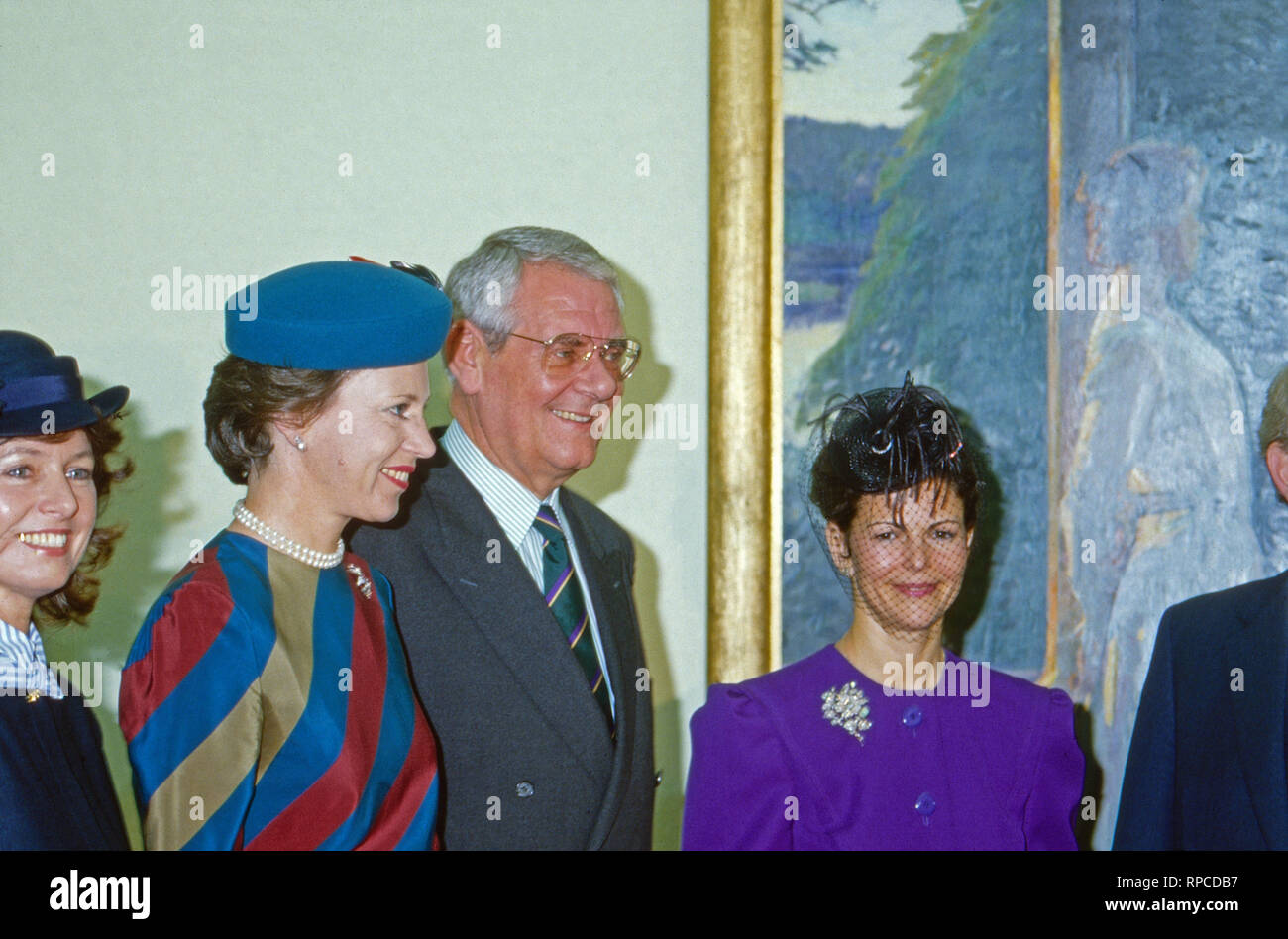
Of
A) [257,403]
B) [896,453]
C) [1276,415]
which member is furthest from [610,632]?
[1276,415]

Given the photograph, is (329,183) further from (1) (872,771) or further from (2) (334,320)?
(1) (872,771)

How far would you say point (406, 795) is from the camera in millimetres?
1742

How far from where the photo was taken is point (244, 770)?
159cm

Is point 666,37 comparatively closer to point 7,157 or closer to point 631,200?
point 631,200

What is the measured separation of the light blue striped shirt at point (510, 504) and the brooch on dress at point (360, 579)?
256 mm

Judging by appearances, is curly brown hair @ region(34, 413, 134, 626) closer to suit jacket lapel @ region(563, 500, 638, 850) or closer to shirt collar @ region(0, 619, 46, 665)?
shirt collar @ region(0, 619, 46, 665)

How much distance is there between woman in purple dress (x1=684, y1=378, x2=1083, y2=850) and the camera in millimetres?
1887

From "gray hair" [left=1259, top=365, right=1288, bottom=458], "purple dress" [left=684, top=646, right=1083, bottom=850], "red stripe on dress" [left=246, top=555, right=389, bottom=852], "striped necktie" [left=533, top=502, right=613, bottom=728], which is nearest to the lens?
"red stripe on dress" [left=246, top=555, right=389, bottom=852]

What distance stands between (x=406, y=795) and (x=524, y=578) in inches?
14.8

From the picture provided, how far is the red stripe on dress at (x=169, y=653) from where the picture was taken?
162 cm

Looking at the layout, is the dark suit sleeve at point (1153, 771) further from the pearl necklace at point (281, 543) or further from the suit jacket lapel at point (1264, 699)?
the pearl necklace at point (281, 543)

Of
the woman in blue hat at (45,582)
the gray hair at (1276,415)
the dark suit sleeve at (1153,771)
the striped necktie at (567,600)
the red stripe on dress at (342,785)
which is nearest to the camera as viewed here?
the woman in blue hat at (45,582)

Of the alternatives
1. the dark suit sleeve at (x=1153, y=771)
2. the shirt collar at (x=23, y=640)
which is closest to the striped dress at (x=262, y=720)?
the shirt collar at (x=23, y=640)

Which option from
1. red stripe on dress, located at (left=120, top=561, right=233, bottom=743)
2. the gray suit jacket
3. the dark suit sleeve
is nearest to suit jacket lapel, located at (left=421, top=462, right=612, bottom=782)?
the gray suit jacket
